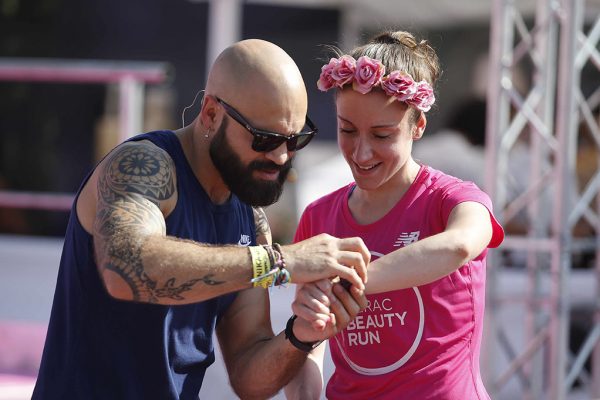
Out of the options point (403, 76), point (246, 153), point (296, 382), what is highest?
point (403, 76)

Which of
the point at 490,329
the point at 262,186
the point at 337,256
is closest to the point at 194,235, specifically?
the point at 262,186

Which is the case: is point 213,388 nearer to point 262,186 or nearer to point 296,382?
point 296,382

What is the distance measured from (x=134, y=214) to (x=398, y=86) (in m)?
0.83

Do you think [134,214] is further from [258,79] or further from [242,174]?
[258,79]

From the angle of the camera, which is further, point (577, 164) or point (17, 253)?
point (577, 164)

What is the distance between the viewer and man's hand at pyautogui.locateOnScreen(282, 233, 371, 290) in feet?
8.32

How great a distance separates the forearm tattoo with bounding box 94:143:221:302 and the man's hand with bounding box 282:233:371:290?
241 mm

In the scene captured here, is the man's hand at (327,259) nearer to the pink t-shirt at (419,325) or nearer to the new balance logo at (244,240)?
the pink t-shirt at (419,325)

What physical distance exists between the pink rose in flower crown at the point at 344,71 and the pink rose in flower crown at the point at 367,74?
0.02 meters

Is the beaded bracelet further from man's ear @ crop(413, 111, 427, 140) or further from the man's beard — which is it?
man's ear @ crop(413, 111, 427, 140)

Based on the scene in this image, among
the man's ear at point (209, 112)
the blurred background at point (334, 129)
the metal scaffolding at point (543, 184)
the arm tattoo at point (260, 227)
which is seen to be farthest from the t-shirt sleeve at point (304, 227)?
the metal scaffolding at point (543, 184)

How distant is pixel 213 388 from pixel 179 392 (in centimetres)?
251

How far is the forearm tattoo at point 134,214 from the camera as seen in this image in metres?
2.38

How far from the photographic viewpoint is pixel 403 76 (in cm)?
274
